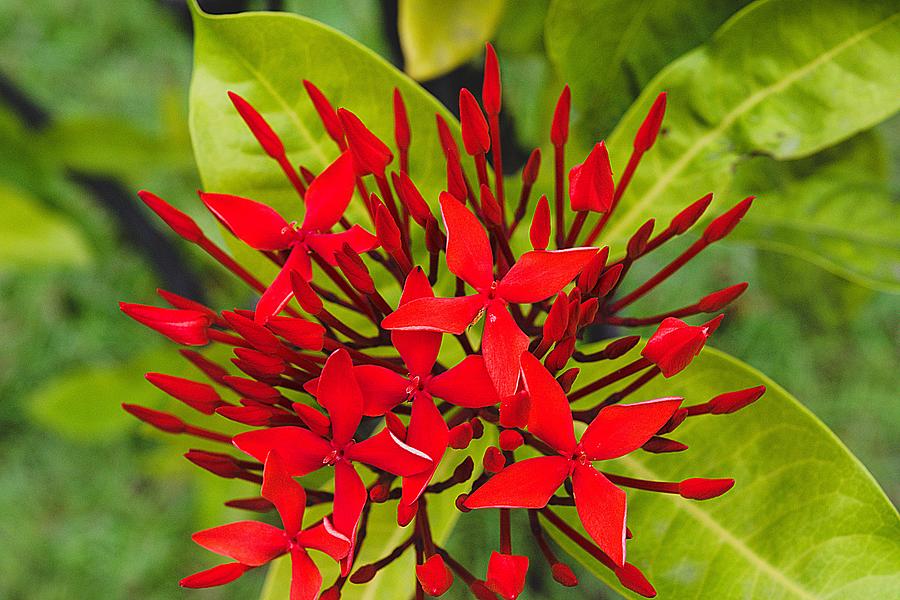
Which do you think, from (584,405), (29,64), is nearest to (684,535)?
(584,405)

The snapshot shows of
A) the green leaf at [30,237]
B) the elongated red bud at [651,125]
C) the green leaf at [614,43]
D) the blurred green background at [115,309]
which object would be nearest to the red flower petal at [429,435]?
the elongated red bud at [651,125]

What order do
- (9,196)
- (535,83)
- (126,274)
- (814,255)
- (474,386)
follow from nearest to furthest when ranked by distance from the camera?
(474,386) < (814,255) < (9,196) < (535,83) < (126,274)

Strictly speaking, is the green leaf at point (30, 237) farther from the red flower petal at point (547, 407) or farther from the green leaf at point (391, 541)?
the red flower petal at point (547, 407)

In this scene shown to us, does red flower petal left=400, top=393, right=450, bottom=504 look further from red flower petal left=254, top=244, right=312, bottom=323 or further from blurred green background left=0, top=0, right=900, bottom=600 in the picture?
blurred green background left=0, top=0, right=900, bottom=600

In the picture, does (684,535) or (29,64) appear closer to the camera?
(684,535)

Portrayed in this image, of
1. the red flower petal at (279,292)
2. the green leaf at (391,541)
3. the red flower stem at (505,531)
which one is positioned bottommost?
the green leaf at (391,541)

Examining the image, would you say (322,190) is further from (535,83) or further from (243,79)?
(535,83)

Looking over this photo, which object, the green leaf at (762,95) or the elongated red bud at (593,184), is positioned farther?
the green leaf at (762,95)
